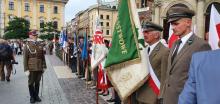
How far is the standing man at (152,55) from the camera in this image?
4801 mm

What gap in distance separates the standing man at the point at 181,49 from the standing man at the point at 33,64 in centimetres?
593

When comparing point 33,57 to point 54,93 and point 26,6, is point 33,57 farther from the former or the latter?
point 26,6

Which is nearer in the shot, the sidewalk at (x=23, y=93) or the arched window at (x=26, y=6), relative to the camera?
the sidewalk at (x=23, y=93)

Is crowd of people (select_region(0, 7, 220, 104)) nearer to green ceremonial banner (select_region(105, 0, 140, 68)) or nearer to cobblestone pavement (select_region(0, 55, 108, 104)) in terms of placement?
green ceremonial banner (select_region(105, 0, 140, 68))

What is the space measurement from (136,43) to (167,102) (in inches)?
50.9

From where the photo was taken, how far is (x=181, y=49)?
3869mm

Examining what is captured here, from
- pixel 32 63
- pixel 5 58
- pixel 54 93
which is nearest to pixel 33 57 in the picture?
pixel 32 63

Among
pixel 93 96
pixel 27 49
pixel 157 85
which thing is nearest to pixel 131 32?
pixel 157 85

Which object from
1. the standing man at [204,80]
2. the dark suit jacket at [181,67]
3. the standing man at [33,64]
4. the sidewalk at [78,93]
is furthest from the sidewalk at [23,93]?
the standing man at [204,80]

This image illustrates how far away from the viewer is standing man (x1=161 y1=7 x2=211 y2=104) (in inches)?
148

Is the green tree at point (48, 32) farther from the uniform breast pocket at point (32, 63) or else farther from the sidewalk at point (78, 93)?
the uniform breast pocket at point (32, 63)

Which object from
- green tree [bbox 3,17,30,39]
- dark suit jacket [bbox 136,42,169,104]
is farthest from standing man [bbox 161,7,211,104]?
green tree [bbox 3,17,30,39]

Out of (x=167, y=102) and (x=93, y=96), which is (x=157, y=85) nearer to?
(x=167, y=102)

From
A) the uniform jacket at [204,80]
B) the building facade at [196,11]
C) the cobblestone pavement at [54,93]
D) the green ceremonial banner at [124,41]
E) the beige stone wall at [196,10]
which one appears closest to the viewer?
the uniform jacket at [204,80]
